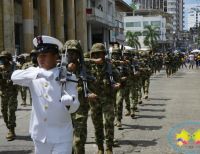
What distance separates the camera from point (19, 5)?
1438 inches

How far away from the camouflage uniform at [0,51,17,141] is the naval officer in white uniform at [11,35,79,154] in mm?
5185

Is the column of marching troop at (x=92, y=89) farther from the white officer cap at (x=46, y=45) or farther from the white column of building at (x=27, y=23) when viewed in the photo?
the white column of building at (x=27, y=23)

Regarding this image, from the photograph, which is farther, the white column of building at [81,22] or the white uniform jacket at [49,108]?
the white column of building at [81,22]

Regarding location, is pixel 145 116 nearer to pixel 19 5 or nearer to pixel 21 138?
pixel 21 138

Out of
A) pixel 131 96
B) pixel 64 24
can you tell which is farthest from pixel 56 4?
pixel 131 96

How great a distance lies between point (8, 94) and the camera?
989cm

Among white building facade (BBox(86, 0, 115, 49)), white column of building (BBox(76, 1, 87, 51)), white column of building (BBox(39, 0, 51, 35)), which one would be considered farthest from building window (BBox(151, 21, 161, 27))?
white column of building (BBox(39, 0, 51, 35))

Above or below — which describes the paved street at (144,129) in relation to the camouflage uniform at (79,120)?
below

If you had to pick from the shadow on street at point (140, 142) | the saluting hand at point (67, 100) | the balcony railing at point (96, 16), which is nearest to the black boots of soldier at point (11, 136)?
the shadow on street at point (140, 142)

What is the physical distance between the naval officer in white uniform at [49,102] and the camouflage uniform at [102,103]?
9.58ft

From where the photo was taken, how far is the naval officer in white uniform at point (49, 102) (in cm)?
458

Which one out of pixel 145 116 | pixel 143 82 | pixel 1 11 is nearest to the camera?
pixel 145 116

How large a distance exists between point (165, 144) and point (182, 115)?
14.5 ft

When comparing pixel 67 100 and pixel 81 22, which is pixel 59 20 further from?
pixel 67 100
